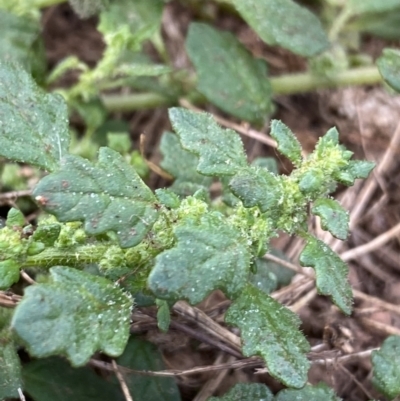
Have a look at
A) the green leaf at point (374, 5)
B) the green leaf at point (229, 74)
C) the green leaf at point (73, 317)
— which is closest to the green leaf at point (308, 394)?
the green leaf at point (73, 317)

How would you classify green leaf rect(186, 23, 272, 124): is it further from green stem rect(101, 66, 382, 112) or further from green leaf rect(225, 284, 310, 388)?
green leaf rect(225, 284, 310, 388)

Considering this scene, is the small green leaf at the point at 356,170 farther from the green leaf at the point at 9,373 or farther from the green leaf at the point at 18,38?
the green leaf at the point at 18,38

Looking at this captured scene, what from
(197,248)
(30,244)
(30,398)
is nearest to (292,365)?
(197,248)

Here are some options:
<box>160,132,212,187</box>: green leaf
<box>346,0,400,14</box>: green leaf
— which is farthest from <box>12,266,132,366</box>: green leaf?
<box>346,0,400,14</box>: green leaf

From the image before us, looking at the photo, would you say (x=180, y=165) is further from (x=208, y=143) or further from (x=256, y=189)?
(x=256, y=189)

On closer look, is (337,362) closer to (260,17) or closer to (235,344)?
(235,344)
